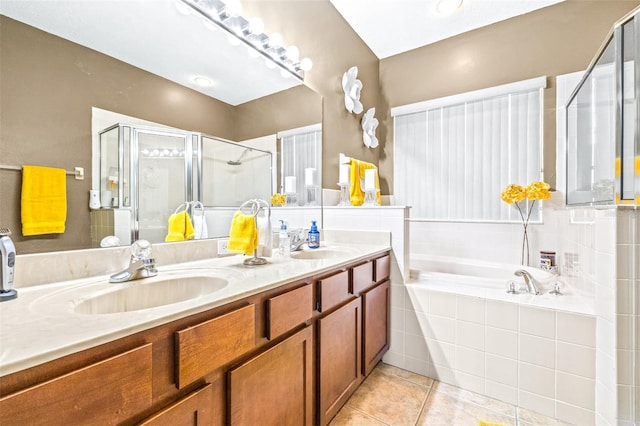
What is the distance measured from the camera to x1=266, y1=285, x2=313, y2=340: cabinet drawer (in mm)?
955

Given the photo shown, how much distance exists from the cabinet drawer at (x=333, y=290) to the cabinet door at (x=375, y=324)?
252mm

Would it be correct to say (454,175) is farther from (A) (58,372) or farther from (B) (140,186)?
(A) (58,372)

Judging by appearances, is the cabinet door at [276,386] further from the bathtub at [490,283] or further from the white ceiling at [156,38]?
the white ceiling at [156,38]

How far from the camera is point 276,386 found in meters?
0.97

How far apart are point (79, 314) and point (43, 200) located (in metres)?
0.50

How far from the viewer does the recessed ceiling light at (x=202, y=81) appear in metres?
1.37

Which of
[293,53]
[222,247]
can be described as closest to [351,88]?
[293,53]

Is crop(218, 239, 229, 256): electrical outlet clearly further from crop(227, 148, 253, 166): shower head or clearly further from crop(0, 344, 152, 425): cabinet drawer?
crop(0, 344, 152, 425): cabinet drawer

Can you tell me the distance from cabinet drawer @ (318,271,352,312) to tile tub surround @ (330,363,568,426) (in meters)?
0.64

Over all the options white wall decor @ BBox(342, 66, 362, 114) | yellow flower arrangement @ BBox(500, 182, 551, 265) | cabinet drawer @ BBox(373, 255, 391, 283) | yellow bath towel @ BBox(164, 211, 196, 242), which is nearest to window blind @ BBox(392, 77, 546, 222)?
yellow flower arrangement @ BBox(500, 182, 551, 265)

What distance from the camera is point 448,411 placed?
1.51 m

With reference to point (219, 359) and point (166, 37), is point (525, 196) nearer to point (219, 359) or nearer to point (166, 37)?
point (219, 359)

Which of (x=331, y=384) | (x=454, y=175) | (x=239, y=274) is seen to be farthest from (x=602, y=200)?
(x=239, y=274)

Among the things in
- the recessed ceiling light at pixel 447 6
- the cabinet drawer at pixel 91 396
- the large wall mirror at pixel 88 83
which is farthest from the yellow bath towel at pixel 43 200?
the recessed ceiling light at pixel 447 6
